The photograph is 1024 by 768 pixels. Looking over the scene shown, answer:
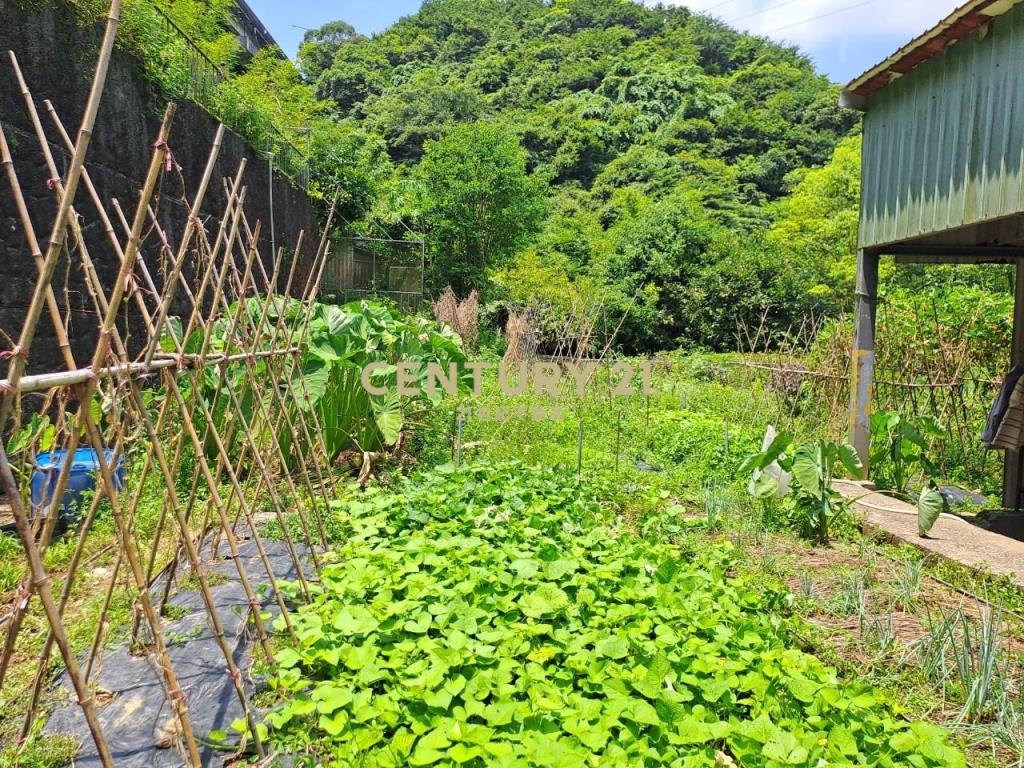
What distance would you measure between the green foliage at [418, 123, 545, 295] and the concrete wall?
993 cm

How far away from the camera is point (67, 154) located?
5.21 m

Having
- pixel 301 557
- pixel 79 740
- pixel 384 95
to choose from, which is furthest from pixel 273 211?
pixel 384 95

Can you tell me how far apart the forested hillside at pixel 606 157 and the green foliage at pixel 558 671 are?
9841 millimetres

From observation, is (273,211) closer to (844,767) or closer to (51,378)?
(51,378)

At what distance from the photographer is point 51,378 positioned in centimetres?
157

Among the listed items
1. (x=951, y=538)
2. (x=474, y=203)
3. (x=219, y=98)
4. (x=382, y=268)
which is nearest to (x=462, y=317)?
(x=382, y=268)

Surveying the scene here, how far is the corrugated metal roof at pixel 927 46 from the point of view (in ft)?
13.5

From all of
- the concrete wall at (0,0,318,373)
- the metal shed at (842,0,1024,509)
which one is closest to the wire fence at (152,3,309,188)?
the concrete wall at (0,0,318,373)

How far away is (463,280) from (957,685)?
15.9 metres

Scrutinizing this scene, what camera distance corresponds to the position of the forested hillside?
16969mm

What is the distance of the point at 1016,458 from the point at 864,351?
54.2 inches

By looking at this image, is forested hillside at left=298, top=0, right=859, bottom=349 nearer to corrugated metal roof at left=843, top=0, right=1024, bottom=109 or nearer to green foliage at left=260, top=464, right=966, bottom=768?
corrugated metal roof at left=843, top=0, right=1024, bottom=109

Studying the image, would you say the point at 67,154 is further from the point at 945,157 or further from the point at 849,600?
the point at 945,157

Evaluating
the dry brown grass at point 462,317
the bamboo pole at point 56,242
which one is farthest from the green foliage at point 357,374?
the dry brown grass at point 462,317
